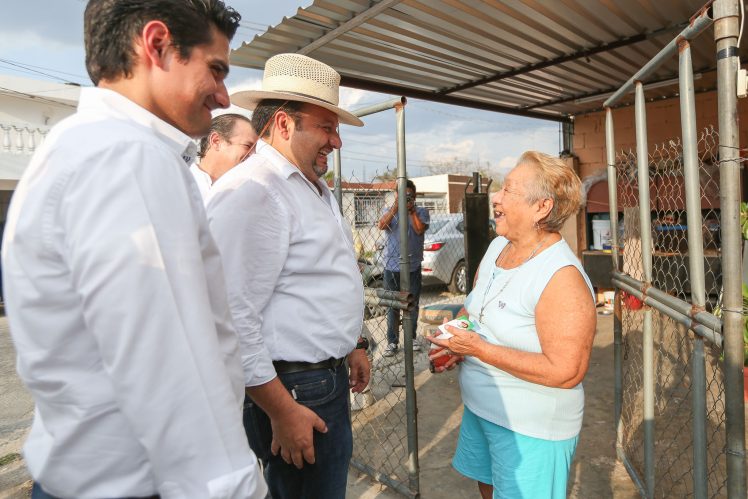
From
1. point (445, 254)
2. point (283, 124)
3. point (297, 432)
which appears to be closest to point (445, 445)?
point (297, 432)

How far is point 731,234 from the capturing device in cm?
154

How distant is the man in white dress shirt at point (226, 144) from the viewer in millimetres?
2660

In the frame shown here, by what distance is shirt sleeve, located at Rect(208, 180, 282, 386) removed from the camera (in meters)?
1.52

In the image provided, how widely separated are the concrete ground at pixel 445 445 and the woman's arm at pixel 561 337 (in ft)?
4.67

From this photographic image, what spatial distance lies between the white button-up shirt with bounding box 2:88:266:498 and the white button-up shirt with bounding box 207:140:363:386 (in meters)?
0.61

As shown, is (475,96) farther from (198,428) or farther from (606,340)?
(198,428)

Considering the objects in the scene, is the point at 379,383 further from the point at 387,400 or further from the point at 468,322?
the point at 468,322

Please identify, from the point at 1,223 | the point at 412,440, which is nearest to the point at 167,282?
the point at 412,440

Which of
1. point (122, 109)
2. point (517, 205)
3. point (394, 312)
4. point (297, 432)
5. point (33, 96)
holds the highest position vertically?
point (33, 96)

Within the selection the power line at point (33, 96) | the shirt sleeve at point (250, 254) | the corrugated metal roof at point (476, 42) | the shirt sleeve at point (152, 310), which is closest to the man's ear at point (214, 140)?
the corrugated metal roof at point (476, 42)

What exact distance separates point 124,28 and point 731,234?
1.75 metres

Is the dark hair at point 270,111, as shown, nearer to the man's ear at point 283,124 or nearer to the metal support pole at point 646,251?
the man's ear at point 283,124

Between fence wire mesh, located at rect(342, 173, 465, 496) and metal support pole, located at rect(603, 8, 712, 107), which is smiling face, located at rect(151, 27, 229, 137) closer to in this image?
metal support pole, located at rect(603, 8, 712, 107)

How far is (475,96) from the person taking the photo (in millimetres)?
5586
